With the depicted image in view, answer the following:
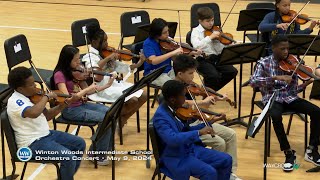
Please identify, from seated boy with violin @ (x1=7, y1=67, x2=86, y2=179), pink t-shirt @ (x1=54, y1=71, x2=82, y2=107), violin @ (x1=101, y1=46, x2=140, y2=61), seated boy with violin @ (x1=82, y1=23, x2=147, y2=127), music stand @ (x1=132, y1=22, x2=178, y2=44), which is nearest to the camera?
seated boy with violin @ (x1=7, y1=67, x2=86, y2=179)

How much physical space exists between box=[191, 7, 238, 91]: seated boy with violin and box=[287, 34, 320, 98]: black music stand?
2.96 feet

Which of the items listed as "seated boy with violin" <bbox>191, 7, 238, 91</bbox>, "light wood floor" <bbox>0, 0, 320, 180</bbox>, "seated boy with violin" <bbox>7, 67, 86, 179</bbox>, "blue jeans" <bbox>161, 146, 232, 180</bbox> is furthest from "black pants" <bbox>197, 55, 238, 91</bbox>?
"seated boy with violin" <bbox>7, 67, 86, 179</bbox>

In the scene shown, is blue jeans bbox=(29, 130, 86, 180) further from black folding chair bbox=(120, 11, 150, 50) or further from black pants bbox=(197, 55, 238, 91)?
black folding chair bbox=(120, 11, 150, 50)

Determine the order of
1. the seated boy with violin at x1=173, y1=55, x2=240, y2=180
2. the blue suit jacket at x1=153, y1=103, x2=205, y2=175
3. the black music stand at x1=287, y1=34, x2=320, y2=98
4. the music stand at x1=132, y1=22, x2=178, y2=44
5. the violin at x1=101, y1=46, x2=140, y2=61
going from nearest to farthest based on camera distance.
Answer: the blue suit jacket at x1=153, y1=103, x2=205, y2=175 < the seated boy with violin at x1=173, y1=55, x2=240, y2=180 < the black music stand at x1=287, y1=34, x2=320, y2=98 < the violin at x1=101, y1=46, x2=140, y2=61 < the music stand at x1=132, y1=22, x2=178, y2=44

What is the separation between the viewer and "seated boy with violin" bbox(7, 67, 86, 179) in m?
4.77

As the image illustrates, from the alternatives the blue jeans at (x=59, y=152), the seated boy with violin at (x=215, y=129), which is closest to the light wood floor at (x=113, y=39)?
the seated boy with violin at (x=215, y=129)

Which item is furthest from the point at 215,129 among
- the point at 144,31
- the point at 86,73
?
the point at 144,31

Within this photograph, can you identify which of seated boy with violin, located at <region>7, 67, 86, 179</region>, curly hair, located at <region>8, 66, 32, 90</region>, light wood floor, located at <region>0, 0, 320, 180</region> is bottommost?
light wood floor, located at <region>0, 0, 320, 180</region>

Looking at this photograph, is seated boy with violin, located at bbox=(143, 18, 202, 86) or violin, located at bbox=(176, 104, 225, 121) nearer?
violin, located at bbox=(176, 104, 225, 121)

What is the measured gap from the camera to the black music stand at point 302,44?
6.37 m

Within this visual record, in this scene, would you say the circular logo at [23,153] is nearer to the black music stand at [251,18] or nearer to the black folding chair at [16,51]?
the black folding chair at [16,51]

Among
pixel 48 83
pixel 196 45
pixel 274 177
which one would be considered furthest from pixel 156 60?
pixel 274 177

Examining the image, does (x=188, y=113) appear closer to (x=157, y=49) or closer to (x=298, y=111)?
(x=298, y=111)

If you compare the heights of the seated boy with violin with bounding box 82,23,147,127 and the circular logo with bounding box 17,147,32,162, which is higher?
the seated boy with violin with bounding box 82,23,147,127
